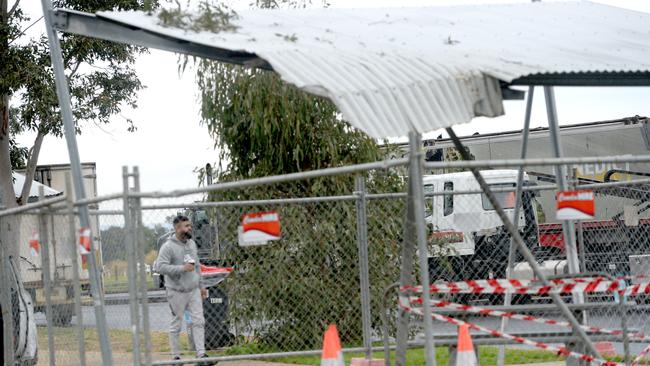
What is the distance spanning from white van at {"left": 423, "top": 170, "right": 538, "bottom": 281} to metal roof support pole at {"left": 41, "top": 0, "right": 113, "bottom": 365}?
31.2ft

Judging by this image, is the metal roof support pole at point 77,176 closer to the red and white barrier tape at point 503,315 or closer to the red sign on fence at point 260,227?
the red sign on fence at point 260,227

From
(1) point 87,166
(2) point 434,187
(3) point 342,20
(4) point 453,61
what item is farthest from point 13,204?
(4) point 453,61

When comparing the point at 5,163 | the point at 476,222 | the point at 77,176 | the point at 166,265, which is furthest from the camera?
the point at 5,163

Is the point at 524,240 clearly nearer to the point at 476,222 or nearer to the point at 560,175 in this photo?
the point at 476,222

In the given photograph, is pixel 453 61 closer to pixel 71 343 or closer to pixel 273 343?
pixel 273 343

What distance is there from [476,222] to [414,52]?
1221cm

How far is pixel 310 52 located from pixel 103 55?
1908cm

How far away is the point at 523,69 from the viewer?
8.44 m

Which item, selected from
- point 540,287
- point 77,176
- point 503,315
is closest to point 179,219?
point 77,176

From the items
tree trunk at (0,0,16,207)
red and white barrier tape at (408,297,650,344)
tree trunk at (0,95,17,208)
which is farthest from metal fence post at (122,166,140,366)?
tree trunk at (0,95,17,208)

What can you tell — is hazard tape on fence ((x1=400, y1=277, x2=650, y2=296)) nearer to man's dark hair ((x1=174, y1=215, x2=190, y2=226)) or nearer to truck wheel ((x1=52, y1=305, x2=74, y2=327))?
man's dark hair ((x1=174, y1=215, x2=190, y2=226))

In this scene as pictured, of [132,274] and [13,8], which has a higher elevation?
[13,8]

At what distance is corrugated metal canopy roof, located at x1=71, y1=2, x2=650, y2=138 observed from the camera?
26.1ft

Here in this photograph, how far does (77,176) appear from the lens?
32.4 ft
